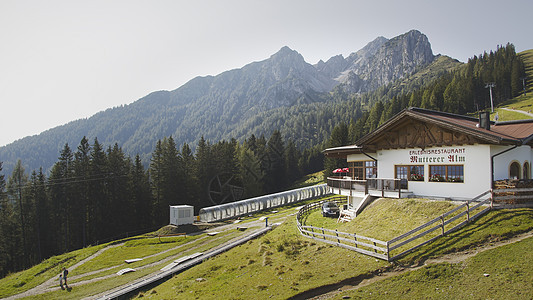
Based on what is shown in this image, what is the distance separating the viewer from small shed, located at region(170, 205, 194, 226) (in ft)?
155

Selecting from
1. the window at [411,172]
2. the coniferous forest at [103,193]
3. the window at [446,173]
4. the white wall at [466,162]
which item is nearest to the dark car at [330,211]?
the window at [411,172]

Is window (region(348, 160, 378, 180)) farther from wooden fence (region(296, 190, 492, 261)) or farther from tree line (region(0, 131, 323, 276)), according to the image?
tree line (region(0, 131, 323, 276))

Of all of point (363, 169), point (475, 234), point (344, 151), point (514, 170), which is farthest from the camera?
point (344, 151)

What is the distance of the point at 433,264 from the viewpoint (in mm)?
15250

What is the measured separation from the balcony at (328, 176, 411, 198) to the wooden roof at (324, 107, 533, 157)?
3.10 metres

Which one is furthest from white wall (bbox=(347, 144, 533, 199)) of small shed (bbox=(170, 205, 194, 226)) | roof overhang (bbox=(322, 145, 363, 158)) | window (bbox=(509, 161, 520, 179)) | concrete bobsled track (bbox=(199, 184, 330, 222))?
concrete bobsled track (bbox=(199, 184, 330, 222))

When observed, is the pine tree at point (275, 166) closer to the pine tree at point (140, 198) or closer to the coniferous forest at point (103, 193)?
the coniferous forest at point (103, 193)

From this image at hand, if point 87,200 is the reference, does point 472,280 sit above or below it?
above

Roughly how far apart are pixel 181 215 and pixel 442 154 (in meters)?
37.2

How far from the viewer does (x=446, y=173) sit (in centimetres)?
2355

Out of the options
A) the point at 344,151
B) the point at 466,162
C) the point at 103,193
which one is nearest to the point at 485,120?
the point at 466,162

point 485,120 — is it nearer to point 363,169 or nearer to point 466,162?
point 466,162

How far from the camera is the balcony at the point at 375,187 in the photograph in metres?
25.7

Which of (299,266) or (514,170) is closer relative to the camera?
(299,266)
